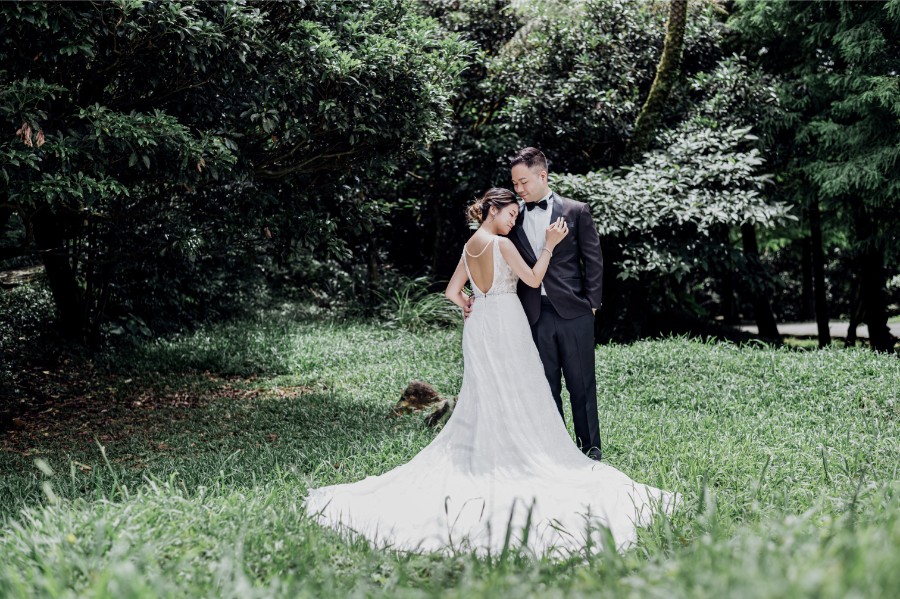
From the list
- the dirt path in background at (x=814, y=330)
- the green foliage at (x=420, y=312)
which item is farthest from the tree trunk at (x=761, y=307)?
the green foliage at (x=420, y=312)

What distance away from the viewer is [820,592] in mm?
1826

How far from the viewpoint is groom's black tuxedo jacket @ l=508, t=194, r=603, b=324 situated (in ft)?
16.7

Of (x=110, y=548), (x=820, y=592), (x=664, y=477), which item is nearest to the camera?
(x=820, y=592)

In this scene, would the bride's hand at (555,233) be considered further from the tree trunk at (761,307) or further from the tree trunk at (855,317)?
the tree trunk at (855,317)


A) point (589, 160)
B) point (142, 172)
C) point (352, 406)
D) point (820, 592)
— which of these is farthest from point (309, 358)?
point (820, 592)

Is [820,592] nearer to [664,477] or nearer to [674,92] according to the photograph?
[664,477]

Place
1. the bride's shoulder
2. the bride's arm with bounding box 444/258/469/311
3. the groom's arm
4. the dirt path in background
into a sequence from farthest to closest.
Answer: the dirt path in background, the groom's arm, the bride's arm with bounding box 444/258/469/311, the bride's shoulder

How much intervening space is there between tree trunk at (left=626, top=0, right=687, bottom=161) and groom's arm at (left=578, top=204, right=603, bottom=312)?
6865 mm

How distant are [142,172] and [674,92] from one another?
8.81 meters

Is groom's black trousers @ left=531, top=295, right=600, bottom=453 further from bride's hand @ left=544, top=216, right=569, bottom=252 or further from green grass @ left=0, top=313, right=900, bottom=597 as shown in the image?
bride's hand @ left=544, top=216, right=569, bottom=252

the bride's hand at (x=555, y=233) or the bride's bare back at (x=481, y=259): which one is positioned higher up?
the bride's hand at (x=555, y=233)

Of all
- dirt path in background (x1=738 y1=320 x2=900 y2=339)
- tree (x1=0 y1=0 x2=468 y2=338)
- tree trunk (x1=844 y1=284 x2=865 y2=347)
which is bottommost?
dirt path in background (x1=738 y1=320 x2=900 y2=339)

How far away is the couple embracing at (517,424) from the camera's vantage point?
A: 375 centimetres

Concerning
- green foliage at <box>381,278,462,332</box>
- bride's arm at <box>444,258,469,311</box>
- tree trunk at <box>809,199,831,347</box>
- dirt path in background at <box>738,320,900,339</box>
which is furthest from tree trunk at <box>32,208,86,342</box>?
dirt path in background at <box>738,320,900,339</box>
